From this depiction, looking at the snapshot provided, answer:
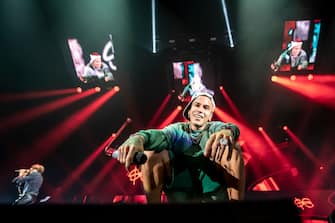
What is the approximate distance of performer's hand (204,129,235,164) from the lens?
14.4 feet

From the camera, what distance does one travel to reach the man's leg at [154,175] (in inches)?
172

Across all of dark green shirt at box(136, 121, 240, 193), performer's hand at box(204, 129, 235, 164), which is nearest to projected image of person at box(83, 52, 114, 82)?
dark green shirt at box(136, 121, 240, 193)

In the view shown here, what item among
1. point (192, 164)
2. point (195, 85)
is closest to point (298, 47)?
point (195, 85)

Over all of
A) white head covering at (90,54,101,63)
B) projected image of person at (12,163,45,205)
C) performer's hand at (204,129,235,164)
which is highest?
white head covering at (90,54,101,63)

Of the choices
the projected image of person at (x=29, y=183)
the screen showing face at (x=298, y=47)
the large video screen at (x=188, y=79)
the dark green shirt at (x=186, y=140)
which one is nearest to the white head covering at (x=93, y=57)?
the large video screen at (x=188, y=79)

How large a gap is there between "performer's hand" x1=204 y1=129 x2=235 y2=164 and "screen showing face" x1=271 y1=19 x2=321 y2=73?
1129 mm

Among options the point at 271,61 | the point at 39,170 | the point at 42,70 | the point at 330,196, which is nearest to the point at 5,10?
the point at 42,70

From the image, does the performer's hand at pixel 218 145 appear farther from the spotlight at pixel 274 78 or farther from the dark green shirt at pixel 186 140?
the spotlight at pixel 274 78

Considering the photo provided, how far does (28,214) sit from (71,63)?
384cm

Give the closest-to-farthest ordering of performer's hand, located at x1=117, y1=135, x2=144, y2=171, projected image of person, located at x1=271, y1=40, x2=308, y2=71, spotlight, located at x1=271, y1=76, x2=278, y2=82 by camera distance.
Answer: performer's hand, located at x1=117, y1=135, x2=144, y2=171 → projected image of person, located at x1=271, y1=40, x2=308, y2=71 → spotlight, located at x1=271, y1=76, x2=278, y2=82

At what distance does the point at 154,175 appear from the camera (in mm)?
4367

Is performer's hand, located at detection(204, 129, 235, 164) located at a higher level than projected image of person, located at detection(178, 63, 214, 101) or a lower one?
lower

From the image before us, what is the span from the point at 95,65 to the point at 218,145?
1.95 metres

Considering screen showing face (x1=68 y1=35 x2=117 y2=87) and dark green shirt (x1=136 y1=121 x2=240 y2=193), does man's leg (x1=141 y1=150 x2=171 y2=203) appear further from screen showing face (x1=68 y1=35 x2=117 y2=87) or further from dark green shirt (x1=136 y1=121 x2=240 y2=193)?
screen showing face (x1=68 y1=35 x2=117 y2=87)
